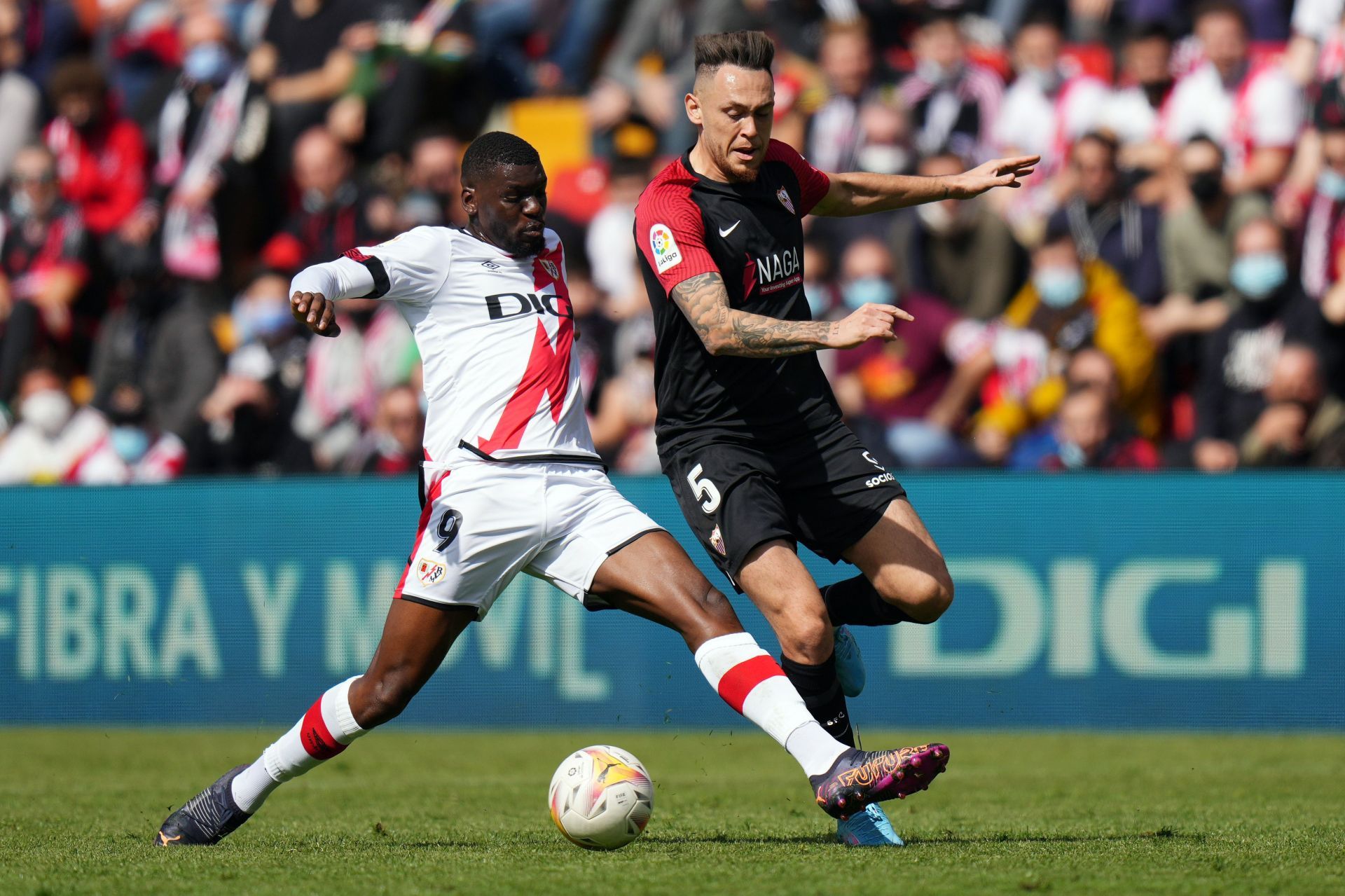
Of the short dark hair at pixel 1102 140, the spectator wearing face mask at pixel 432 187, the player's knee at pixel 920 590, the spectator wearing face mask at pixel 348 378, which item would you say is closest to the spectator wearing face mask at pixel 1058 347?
the short dark hair at pixel 1102 140

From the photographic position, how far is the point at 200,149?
1488cm

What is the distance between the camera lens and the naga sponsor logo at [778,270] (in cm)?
611

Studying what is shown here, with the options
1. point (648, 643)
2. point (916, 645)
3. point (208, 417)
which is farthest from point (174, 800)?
point (208, 417)

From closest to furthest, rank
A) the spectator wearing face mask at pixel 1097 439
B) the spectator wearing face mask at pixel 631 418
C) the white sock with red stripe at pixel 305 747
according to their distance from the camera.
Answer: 1. the white sock with red stripe at pixel 305 747
2. the spectator wearing face mask at pixel 1097 439
3. the spectator wearing face mask at pixel 631 418

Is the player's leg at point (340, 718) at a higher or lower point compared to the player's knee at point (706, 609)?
lower

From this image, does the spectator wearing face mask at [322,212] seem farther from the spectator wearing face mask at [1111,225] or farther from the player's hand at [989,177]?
the player's hand at [989,177]

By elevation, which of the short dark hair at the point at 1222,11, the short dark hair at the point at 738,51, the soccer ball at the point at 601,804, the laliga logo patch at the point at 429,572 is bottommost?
the soccer ball at the point at 601,804

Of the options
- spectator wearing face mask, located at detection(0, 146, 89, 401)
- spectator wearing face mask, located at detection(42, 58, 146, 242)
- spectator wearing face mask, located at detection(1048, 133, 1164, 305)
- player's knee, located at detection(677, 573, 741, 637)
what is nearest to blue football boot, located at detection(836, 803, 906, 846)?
player's knee, located at detection(677, 573, 741, 637)

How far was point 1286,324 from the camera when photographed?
11.3m

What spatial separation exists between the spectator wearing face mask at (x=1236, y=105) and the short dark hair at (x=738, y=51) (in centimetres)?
697

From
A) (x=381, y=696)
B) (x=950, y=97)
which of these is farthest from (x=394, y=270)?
(x=950, y=97)

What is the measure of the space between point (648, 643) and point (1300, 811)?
192 inches

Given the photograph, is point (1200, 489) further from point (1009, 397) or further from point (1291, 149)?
point (1291, 149)

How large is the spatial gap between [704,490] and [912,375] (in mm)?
6007
